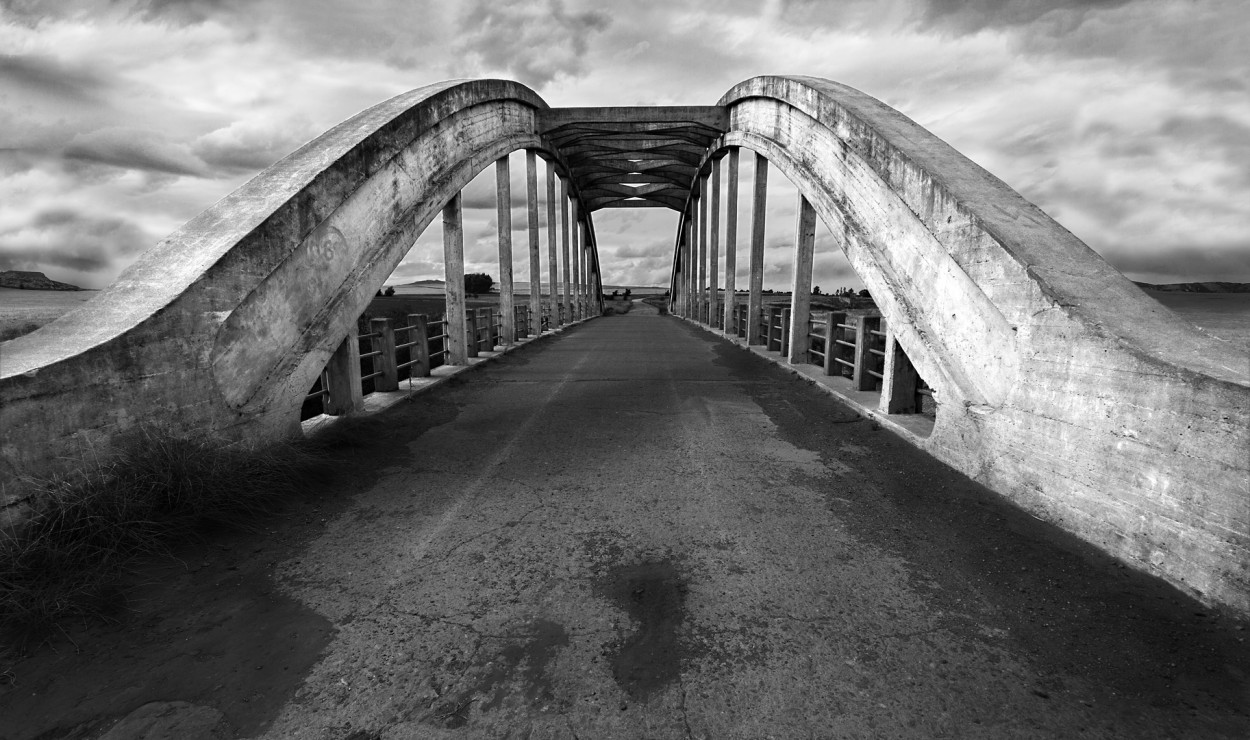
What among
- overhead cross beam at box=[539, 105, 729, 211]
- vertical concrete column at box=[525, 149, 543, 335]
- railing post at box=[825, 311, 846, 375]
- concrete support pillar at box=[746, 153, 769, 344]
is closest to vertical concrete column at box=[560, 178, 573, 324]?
overhead cross beam at box=[539, 105, 729, 211]

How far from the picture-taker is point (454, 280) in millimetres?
10273

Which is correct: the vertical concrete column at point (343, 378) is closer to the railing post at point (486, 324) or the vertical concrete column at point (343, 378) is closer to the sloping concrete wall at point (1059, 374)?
the sloping concrete wall at point (1059, 374)

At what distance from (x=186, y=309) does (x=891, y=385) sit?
648cm

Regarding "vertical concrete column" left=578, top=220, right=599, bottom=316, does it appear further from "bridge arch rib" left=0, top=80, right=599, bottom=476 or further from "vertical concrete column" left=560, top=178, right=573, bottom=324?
"bridge arch rib" left=0, top=80, right=599, bottom=476

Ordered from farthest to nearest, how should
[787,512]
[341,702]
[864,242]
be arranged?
[864,242]
[787,512]
[341,702]

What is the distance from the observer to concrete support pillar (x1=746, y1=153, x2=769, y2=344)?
14492 millimetres

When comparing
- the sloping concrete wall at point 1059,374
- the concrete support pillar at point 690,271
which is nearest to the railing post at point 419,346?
the sloping concrete wall at point 1059,374

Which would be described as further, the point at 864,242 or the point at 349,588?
the point at 864,242

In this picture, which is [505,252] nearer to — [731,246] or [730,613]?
[731,246]

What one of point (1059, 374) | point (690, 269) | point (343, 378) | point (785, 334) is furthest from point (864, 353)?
point (690, 269)

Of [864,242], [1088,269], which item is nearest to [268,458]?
Answer: [1088,269]

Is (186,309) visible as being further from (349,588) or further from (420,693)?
(420,693)

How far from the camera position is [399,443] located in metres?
5.56

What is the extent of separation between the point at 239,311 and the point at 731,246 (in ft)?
52.7
